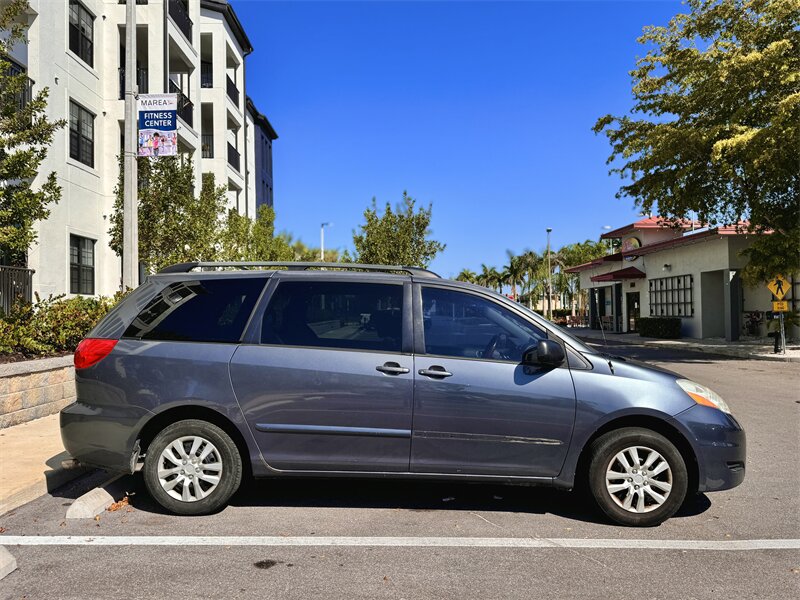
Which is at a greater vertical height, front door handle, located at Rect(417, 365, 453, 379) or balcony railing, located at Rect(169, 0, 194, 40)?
balcony railing, located at Rect(169, 0, 194, 40)

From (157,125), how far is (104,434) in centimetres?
847

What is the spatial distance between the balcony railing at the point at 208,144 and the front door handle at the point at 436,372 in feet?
89.1

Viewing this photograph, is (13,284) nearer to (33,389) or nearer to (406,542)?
(33,389)

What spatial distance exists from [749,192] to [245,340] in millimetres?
21235

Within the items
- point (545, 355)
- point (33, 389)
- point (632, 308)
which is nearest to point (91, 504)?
point (545, 355)

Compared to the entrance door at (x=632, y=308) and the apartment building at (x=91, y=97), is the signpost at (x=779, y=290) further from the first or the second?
the apartment building at (x=91, y=97)

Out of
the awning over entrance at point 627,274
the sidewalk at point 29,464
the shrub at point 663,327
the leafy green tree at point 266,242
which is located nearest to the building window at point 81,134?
the leafy green tree at point 266,242

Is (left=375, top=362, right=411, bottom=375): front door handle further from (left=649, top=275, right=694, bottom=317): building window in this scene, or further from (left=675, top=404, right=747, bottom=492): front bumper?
(left=649, top=275, right=694, bottom=317): building window

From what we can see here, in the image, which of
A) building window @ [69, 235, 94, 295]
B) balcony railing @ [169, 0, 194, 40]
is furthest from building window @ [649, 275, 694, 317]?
building window @ [69, 235, 94, 295]

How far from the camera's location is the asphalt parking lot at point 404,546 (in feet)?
12.0

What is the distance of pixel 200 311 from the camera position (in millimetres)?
5086

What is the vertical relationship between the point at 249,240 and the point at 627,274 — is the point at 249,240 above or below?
above

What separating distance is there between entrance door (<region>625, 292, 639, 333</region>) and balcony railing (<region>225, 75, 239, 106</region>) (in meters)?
23.3

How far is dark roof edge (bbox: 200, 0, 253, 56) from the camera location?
1138 inches
